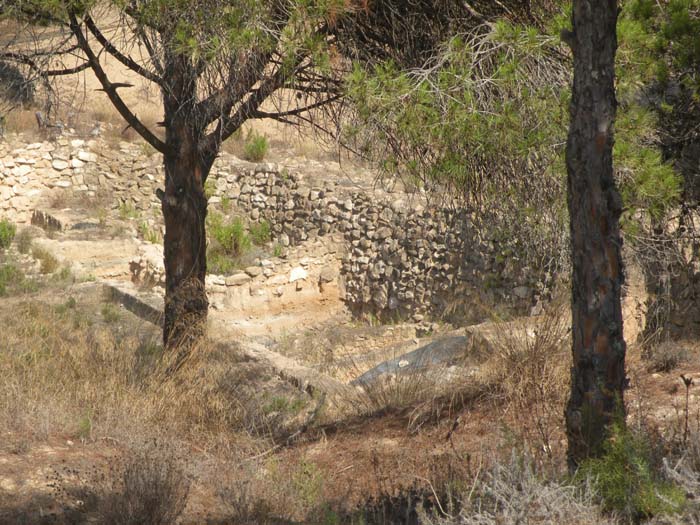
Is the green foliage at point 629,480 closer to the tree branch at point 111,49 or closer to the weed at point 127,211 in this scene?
the tree branch at point 111,49

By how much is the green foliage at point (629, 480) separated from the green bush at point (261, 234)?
1272 cm

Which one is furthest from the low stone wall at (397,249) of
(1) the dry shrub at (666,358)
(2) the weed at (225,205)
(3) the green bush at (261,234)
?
(1) the dry shrub at (666,358)

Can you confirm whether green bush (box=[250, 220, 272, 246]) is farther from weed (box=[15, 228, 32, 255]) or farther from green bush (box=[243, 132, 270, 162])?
weed (box=[15, 228, 32, 255])

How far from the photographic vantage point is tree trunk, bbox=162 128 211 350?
23.0ft

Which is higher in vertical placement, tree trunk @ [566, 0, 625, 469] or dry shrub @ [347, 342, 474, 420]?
tree trunk @ [566, 0, 625, 469]

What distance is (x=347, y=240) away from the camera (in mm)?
14922

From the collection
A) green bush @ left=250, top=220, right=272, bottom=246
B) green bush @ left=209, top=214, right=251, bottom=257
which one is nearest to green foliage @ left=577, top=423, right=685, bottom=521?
green bush @ left=209, top=214, right=251, bottom=257

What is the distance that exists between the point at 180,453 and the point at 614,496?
2.55 m

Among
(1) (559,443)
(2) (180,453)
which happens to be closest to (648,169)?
(1) (559,443)

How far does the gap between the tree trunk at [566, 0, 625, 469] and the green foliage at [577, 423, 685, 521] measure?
0.11m

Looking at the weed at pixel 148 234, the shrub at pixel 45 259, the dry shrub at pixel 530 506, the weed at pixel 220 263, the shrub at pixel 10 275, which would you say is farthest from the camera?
the weed at pixel 148 234

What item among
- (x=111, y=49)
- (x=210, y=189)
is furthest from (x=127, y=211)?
(x=111, y=49)

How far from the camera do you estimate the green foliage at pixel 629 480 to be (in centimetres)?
321

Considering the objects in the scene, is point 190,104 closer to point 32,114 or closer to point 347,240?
point 347,240
